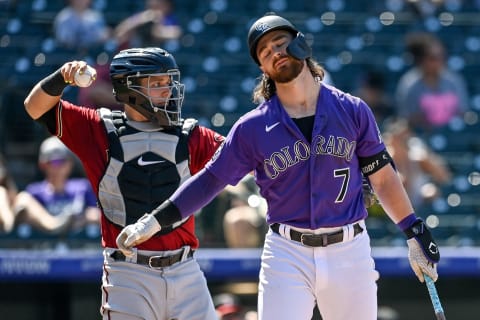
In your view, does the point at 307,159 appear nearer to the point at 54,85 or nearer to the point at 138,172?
the point at 138,172

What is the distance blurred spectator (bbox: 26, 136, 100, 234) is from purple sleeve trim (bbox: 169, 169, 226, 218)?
3.20 meters

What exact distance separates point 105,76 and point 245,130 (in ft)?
16.8

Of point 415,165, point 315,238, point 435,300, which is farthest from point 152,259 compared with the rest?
point 415,165

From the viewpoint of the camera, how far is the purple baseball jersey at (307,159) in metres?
4.36

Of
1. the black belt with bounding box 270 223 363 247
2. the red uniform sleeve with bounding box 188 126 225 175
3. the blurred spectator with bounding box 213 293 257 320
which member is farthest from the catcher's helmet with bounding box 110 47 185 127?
the blurred spectator with bounding box 213 293 257 320

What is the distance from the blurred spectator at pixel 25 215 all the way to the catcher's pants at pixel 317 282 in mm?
3366

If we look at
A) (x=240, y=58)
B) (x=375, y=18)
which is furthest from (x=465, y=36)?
(x=240, y=58)

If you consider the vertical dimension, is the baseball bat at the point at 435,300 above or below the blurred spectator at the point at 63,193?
below

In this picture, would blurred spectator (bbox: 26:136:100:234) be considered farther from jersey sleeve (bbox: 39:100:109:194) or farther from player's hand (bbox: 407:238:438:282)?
player's hand (bbox: 407:238:438:282)

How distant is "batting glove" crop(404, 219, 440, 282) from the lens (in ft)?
14.7

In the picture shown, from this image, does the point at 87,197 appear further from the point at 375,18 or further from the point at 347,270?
the point at 375,18

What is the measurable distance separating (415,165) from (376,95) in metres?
1.44

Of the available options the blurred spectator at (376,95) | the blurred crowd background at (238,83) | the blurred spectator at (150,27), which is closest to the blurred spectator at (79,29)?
the blurred crowd background at (238,83)

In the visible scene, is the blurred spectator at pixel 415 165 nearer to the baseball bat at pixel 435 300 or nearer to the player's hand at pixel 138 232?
the baseball bat at pixel 435 300
